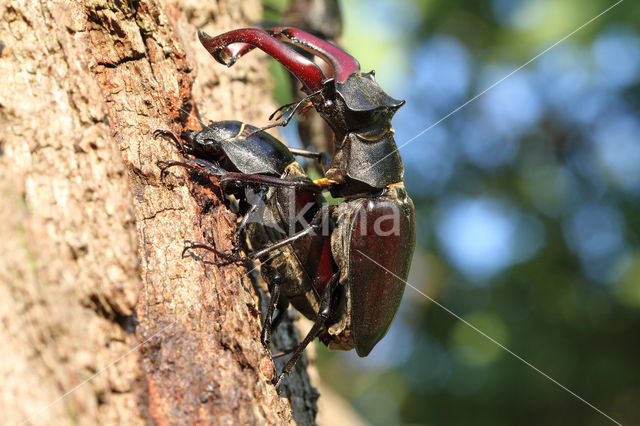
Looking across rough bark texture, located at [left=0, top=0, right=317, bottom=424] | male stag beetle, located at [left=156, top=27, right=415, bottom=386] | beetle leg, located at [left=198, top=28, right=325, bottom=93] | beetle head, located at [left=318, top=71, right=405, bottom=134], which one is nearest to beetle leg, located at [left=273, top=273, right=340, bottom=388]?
male stag beetle, located at [left=156, top=27, right=415, bottom=386]

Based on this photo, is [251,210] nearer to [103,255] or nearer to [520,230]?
[103,255]

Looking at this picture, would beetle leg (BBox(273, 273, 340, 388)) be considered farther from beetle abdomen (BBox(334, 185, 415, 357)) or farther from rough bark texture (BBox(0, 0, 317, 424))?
rough bark texture (BBox(0, 0, 317, 424))

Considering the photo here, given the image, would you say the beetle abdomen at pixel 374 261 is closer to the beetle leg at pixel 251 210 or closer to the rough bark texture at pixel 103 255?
the beetle leg at pixel 251 210

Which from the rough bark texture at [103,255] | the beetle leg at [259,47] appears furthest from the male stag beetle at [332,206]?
the rough bark texture at [103,255]

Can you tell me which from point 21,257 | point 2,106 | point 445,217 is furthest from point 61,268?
point 445,217

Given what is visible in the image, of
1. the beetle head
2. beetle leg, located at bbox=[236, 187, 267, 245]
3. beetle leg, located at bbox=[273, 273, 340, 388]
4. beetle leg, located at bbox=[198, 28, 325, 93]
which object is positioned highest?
beetle leg, located at bbox=[198, 28, 325, 93]

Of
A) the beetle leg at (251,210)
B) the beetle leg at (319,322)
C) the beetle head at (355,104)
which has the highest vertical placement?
the beetle head at (355,104)

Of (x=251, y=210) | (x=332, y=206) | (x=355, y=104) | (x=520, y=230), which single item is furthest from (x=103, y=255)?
(x=520, y=230)

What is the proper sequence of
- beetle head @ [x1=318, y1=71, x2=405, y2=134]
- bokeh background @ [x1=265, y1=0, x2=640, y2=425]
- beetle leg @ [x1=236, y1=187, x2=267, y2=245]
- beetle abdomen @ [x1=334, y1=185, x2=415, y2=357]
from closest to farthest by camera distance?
beetle leg @ [x1=236, y1=187, x2=267, y2=245], beetle abdomen @ [x1=334, y1=185, x2=415, y2=357], beetle head @ [x1=318, y1=71, x2=405, y2=134], bokeh background @ [x1=265, y1=0, x2=640, y2=425]
